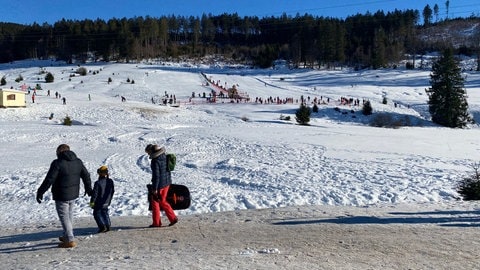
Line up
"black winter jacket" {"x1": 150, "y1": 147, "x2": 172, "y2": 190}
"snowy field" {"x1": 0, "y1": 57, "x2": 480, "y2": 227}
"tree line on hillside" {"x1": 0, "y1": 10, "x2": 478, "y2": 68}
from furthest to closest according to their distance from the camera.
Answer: "tree line on hillside" {"x1": 0, "y1": 10, "x2": 478, "y2": 68} < "snowy field" {"x1": 0, "y1": 57, "x2": 480, "y2": 227} < "black winter jacket" {"x1": 150, "y1": 147, "x2": 172, "y2": 190}

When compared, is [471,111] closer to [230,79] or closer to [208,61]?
[230,79]

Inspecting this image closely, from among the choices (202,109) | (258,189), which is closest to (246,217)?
(258,189)

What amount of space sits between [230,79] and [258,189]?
62652 mm

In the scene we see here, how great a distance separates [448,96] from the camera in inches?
1821

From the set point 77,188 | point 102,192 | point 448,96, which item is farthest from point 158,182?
point 448,96

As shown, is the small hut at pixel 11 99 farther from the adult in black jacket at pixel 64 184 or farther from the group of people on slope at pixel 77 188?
the adult in black jacket at pixel 64 184

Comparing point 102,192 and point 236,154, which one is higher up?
point 102,192

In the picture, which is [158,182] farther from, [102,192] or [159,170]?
[102,192]

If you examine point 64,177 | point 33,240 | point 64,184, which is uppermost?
point 64,177

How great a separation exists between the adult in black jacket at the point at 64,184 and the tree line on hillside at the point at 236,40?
89758 mm

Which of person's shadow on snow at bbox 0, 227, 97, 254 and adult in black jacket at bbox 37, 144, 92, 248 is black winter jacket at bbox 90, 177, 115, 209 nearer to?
person's shadow on snow at bbox 0, 227, 97, 254

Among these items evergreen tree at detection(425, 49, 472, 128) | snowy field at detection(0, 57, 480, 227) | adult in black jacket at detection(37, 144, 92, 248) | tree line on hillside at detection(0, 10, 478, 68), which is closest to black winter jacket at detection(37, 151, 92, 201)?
adult in black jacket at detection(37, 144, 92, 248)

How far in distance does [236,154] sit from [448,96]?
31.7 meters

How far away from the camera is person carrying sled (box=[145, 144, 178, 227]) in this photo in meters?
8.53
